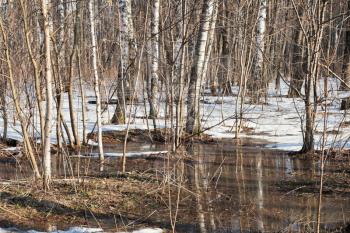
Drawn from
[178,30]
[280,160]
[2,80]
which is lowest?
[280,160]

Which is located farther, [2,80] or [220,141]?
[220,141]

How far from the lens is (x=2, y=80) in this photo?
36.5ft

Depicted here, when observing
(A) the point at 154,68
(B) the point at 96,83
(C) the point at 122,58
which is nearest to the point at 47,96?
(B) the point at 96,83

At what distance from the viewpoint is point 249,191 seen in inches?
319

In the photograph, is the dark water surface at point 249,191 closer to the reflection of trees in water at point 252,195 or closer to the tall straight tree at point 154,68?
the reflection of trees in water at point 252,195

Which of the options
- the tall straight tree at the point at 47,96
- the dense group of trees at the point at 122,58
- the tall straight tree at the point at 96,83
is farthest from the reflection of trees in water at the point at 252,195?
the tall straight tree at the point at 47,96

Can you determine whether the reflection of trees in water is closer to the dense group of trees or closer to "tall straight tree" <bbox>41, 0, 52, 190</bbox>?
the dense group of trees

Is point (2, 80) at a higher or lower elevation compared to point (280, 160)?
higher

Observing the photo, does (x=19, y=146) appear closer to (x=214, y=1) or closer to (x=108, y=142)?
(x=108, y=142)

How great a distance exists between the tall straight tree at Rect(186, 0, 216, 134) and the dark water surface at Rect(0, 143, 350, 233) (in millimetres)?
1532

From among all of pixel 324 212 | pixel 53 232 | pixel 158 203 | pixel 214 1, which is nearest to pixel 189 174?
pixel 158 203

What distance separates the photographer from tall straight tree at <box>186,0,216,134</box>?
1308cm

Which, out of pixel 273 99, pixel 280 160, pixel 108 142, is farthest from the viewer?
pixel 273 99

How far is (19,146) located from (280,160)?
5.50 metres
